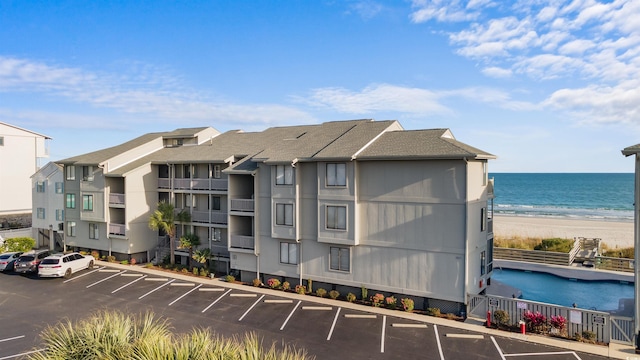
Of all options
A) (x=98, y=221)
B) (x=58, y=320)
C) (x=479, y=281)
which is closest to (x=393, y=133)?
(x=479, y=281)

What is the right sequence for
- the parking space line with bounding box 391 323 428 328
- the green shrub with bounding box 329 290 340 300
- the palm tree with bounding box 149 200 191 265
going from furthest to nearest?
the palm tree with bounding box 149 200 191 265, the green shrub with bounding box 329 290 340 300, the parking space line with bounding box 391 323 428 328

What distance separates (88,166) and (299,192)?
69.2 ft

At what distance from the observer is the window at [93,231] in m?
34.2

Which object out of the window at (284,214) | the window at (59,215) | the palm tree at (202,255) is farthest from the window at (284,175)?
the window at (59,215)

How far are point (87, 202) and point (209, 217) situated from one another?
1213cm

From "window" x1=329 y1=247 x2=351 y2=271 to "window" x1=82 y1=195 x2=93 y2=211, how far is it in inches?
888

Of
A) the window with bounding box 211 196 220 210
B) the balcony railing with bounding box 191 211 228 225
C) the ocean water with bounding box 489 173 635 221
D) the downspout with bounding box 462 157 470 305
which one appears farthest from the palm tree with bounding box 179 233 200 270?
the ocean water with bounding box 489 173 635 221

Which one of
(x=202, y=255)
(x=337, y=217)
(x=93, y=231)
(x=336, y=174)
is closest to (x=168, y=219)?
(x=202, y=255)

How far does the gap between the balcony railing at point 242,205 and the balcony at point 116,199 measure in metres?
11.0

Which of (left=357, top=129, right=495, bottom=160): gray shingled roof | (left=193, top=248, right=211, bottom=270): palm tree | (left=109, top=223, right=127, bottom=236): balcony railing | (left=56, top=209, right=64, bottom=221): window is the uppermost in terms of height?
(left=357, top=129, right=495, bottom=160): gray shingled roof

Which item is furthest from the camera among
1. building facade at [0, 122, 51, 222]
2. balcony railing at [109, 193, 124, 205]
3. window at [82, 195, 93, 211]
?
building facade at [0, 122, 51, 222]

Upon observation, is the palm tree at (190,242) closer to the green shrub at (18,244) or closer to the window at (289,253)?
the window at (289,253)

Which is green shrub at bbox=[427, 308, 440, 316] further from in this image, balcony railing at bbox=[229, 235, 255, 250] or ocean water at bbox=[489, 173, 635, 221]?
ocean water at bbox=[489, 173, 635, 221]

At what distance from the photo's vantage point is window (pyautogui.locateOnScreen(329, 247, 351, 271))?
77.3 feet
